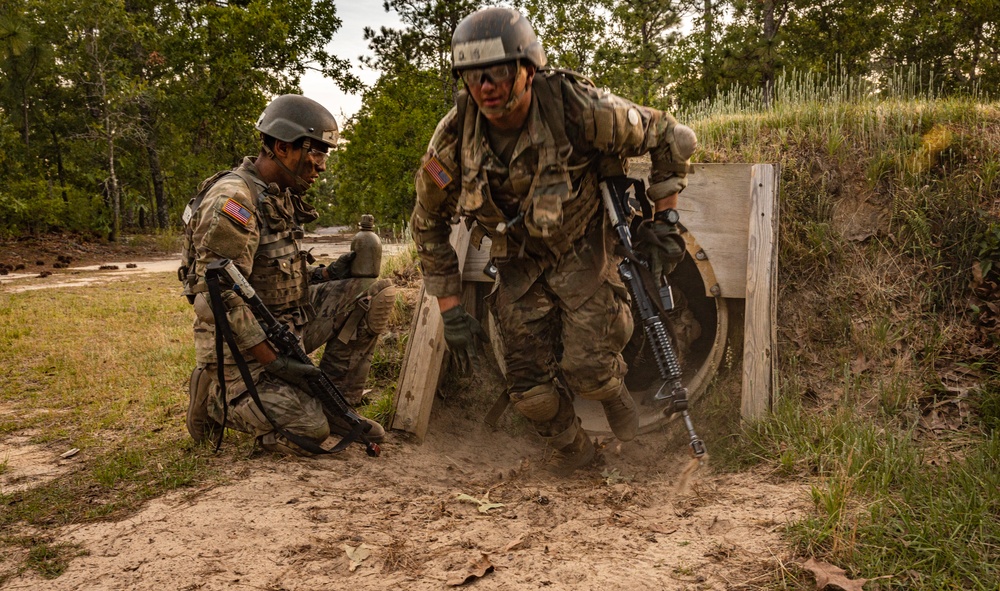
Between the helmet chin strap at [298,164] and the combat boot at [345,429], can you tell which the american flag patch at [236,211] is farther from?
the combat boot at [345,429]

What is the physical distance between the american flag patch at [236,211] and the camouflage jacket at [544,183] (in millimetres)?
856

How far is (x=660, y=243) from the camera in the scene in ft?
11.6

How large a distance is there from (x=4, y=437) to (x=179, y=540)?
8.16 ft

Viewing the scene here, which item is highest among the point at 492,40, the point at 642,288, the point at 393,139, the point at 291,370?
the point at 393,139

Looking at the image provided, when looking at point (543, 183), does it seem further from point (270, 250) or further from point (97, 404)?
point (97, 404)

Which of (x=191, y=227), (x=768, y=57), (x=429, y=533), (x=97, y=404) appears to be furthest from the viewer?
(x=768, y=57)

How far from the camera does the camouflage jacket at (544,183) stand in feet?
10.7

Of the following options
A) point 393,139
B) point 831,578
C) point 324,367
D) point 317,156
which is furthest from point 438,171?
point 393,139

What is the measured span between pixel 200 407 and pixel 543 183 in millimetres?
2347

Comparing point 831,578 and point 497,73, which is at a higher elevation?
point 497,73

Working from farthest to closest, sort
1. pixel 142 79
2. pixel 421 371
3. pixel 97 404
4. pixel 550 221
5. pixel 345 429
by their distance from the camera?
pixel 142 79 < pixel 97 404 < pixel 421 371 < pixel 345 429 < pixel 550 221

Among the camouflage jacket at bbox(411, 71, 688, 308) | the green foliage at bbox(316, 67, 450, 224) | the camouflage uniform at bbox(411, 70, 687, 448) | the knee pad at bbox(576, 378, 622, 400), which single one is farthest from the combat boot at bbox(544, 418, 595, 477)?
the green foliage at bbox(316, 67, 450, 224)

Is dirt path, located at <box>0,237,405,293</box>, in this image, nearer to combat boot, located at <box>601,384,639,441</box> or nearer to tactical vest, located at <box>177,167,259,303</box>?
tactical vest, located at <box>177,167,259,303</box>

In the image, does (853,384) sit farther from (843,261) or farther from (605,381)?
(605,381)
